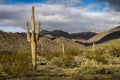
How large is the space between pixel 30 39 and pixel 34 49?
141 cm

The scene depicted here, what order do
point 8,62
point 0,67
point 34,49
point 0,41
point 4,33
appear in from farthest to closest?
point 4,33, point 0,41, point 34,49, point 8,62, point 0,67

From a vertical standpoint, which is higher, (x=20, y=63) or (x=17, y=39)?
(x=17, y=39)

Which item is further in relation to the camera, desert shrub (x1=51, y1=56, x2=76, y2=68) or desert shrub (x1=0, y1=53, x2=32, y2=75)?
desert shrub (x1=51, y1=56, x2=76, y2=68)

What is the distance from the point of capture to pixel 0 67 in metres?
24.0

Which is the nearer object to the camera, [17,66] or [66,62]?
[17,66]

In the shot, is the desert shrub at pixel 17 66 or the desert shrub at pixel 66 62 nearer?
the desert shrub at pixel 17 66

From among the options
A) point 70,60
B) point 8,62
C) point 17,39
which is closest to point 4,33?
point 17,39

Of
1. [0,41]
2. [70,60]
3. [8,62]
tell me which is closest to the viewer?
[8,62]

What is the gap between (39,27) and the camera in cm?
3028

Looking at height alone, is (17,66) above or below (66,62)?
below

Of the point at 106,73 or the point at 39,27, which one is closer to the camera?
the point at 106,73

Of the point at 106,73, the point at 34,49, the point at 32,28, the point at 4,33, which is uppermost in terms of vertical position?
the point at 4,33

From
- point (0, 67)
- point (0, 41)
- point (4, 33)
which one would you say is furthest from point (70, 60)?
point (4, 33)

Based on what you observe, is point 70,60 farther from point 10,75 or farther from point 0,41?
point 0,41
